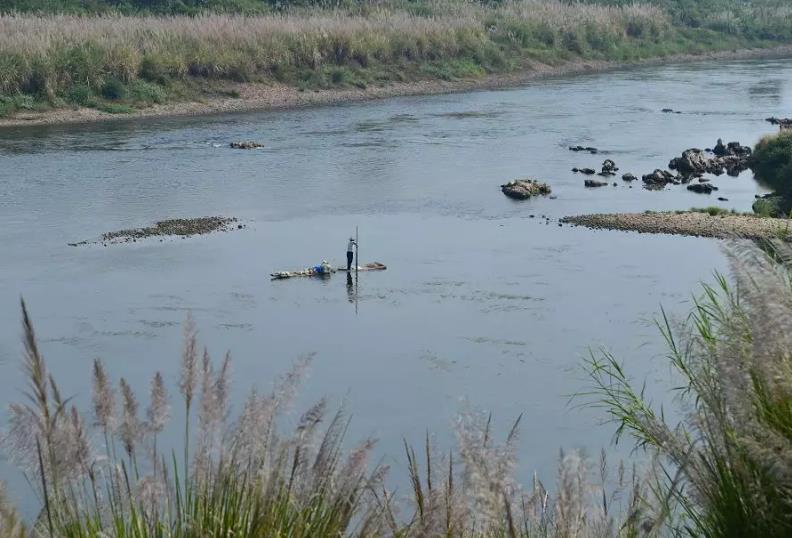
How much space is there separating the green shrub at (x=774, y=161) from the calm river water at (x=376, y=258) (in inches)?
31.7

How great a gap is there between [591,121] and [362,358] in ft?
76.0

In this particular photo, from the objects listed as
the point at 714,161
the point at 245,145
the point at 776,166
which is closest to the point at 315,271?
the point at 245,145

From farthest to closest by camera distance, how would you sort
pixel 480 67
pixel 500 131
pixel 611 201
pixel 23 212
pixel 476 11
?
pixel 476 11 → pixel 480 67 → pixel 500 131 → pixel 611 201 → pixel 23 212

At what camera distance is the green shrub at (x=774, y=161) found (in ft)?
93.1

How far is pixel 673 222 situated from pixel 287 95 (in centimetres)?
2104

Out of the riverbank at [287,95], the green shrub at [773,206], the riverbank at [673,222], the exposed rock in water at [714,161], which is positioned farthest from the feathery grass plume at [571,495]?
the riverbank at [287,95]

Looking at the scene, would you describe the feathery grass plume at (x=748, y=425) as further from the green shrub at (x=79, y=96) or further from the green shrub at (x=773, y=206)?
the green shrub at (x=79, y=96)

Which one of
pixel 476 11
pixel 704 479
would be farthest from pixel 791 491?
pixel 476 11

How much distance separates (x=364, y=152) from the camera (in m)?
31.9

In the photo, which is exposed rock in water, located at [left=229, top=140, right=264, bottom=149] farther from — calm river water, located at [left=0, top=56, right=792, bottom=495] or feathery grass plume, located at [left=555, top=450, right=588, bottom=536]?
feathery grass plume, located at [left=555, top=450, right=588, bottom=536]

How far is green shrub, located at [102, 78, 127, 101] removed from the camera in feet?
128

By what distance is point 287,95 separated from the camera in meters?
42.1

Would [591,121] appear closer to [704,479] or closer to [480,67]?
[480,67]

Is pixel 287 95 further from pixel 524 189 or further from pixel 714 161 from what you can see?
pixel 524 189
